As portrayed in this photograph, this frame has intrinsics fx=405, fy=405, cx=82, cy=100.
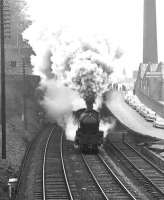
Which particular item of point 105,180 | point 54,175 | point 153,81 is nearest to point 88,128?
point 54,175

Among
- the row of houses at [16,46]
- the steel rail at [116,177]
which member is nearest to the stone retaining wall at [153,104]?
the row of houses at [16,46]

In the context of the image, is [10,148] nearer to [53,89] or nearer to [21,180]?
[21,180]

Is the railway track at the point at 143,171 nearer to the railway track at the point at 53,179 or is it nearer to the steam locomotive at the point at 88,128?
the steam locomotive at the point at 88,128

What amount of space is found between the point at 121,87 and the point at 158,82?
10.9 metres

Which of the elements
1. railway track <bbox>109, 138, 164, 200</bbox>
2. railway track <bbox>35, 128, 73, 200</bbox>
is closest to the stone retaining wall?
railway track <bbox>109, 138, 164, 200</bbox>

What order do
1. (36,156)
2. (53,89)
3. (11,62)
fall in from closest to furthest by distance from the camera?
(36,156), (53,89), (11,62)

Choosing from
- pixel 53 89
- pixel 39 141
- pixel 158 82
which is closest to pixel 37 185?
pixel 39 141

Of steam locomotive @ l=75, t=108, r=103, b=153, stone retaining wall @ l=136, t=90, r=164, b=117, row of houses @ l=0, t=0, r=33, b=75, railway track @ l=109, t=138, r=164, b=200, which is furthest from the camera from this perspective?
row of houses @ l=0, t=0, r=33, b=75

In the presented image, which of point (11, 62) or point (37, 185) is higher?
point (11, 62)

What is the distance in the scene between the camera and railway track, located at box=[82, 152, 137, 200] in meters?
21.5

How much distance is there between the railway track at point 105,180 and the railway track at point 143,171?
1.44 meters

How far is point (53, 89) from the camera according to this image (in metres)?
58.8

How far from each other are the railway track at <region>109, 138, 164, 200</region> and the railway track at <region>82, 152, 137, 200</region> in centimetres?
144

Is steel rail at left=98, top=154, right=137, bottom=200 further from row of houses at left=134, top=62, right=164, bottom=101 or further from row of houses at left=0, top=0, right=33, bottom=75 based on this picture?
row of houses at left=134, top=62, right=164, bottom=101
